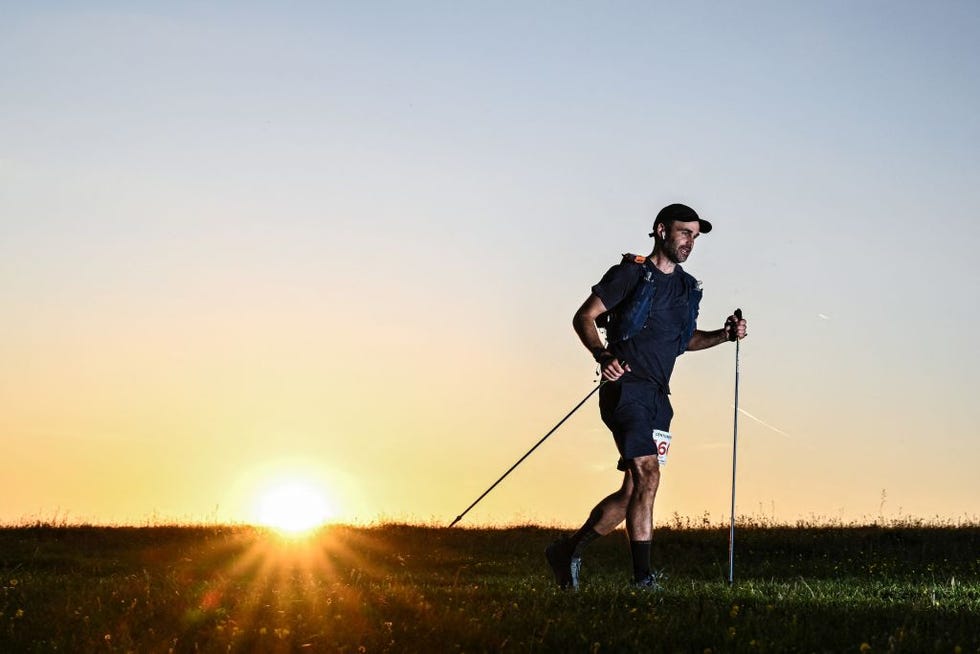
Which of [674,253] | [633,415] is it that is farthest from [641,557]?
[674,253]

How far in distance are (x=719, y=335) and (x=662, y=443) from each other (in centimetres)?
151

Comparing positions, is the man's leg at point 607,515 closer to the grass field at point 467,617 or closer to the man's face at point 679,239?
the grass field at point 467,617

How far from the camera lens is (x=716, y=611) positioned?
8836mm

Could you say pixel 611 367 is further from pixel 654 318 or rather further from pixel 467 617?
pixel 467 617

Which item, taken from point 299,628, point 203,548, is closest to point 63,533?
point 203,548

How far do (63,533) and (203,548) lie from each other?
386cm

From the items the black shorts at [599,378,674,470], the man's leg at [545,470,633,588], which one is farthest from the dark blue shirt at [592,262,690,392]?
the man's leg at [545,470,633,588]

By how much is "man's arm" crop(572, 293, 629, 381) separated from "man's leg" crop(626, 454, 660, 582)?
0.80 meters

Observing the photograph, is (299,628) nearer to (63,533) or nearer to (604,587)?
(604,587)

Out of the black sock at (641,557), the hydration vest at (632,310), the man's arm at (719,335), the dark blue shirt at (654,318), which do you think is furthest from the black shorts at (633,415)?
the man's arm at (719,335)

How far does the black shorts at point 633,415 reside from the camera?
34.5ft

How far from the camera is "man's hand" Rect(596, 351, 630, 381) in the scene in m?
10.4

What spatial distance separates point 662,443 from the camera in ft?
35.2

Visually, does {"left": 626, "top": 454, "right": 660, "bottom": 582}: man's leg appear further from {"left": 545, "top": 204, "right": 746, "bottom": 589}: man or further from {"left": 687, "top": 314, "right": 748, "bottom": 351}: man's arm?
{"left": 687, "top": 314, "right": 748, "bottom": 351}: man's arm
